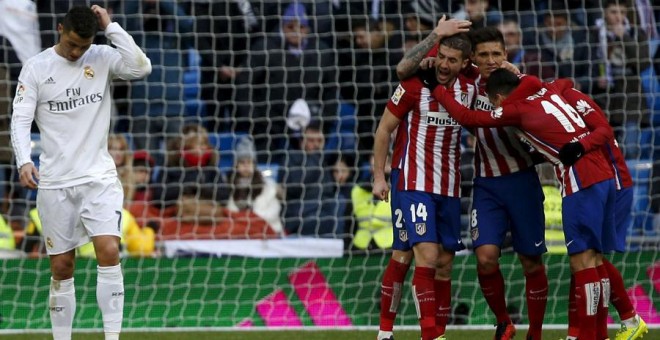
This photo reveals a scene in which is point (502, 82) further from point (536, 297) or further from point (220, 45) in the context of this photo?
point (220, 45)

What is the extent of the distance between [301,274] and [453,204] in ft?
8.14

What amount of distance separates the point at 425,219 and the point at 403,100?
75 centimetres

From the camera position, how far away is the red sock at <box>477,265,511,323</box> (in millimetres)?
7535

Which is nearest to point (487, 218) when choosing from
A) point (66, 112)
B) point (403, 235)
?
point (403, 235)

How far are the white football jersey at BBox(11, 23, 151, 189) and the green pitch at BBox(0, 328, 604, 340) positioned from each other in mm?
2053

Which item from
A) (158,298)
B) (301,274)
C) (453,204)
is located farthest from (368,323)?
(453,204)

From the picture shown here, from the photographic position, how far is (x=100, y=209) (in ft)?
22.7

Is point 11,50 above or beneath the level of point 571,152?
above

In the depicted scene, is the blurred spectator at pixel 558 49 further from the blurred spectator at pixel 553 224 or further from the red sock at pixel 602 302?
the red sock at pixel 602 302

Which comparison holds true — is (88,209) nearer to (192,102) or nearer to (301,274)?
(301,274)

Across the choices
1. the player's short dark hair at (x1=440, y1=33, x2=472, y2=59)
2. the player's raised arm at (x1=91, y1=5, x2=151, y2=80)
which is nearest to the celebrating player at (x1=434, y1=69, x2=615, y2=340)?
the player's short dark hair at (x1=440, y1=33, x2=472, y2=59)

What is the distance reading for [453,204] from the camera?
7492 mm

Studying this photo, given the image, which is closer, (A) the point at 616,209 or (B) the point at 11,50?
(A) the point at 616,209

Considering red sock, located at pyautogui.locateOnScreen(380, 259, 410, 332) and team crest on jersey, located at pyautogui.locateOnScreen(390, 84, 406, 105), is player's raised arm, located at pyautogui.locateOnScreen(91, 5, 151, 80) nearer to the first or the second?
team crest on jersey, located at pyautogui.locateOnScreen(390, 84, 406, 105)
